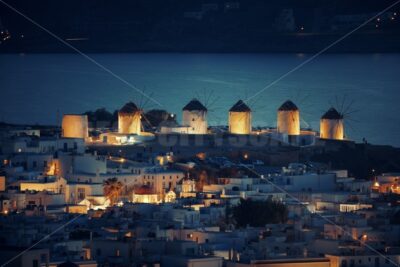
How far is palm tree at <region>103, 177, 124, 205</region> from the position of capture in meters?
27.6

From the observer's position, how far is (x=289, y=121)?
37812 millimetres

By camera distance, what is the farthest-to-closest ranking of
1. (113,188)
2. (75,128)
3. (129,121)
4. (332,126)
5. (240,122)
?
(332,126) → (240,122) → (129,121) → (75,128) → (113,188)

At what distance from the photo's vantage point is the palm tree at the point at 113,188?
27.6m

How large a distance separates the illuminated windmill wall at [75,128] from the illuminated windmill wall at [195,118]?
1.94 meters

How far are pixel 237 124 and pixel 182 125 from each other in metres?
0.87

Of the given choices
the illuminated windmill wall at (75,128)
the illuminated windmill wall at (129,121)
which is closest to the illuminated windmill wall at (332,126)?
the illuminated windmill wall at (129,121)

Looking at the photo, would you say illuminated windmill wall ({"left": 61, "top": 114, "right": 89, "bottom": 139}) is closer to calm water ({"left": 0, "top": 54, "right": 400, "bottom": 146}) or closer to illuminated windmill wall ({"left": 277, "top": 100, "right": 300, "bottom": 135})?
illuminated windmill wall ({"left": 277, "top": 100, "right": 300, "bottom": 135})

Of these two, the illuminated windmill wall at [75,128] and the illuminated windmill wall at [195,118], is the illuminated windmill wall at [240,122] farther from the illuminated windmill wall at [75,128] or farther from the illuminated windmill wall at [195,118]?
the illuminated windmill wall at [75,128]

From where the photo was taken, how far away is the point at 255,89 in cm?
5484

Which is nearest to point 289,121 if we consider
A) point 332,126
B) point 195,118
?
point 332,126

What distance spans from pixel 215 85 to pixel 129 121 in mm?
21028

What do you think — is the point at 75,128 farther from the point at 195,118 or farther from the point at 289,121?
the point at 289,121

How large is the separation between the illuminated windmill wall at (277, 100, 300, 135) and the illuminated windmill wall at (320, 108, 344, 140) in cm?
41

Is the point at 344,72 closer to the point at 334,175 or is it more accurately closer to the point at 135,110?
the point at 135,110
